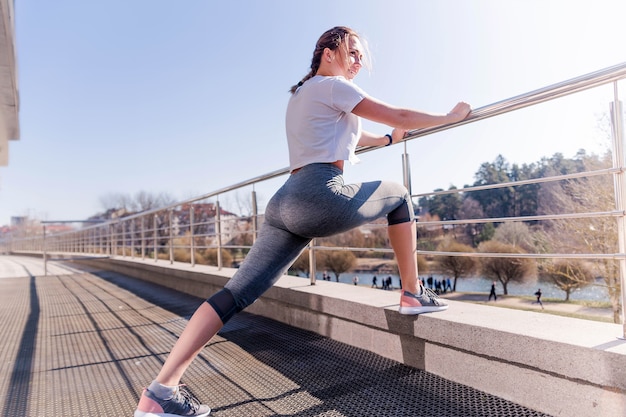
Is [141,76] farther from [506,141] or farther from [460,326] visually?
[506,141]

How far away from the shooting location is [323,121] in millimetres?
1297

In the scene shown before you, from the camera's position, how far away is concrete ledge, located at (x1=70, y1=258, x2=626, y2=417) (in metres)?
1.07

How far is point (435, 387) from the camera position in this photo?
142 centimetres

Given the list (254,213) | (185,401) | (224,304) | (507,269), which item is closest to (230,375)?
(185,401)

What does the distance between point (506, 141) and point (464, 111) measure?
4377cm

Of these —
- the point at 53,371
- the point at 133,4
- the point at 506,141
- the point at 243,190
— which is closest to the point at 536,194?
the point at 506,141

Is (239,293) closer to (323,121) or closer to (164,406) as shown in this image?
(164,406)

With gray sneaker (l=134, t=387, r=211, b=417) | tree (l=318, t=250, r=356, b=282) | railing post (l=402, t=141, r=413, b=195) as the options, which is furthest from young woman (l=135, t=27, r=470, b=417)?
tree (l=318, t=250, r=356, b=282)

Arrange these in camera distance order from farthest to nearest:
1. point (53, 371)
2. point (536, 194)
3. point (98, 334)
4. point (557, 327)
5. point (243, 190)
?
1. point (536, 194)
2. point (243, 190)
3. point (98, 334)
4. point (53, 371)
5. point (557, 327)

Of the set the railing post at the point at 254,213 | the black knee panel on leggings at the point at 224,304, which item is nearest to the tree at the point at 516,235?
the railing post at the point at 254,213

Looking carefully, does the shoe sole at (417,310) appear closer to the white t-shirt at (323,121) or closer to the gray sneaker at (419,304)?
the gray sneaker at (419,304)

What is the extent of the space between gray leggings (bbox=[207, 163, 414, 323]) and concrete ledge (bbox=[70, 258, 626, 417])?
57cm

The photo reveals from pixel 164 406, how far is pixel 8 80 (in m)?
6.12

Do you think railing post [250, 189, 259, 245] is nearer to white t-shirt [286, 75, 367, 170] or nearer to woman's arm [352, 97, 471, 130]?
white t-shirt [286, 75, 367, 170]
